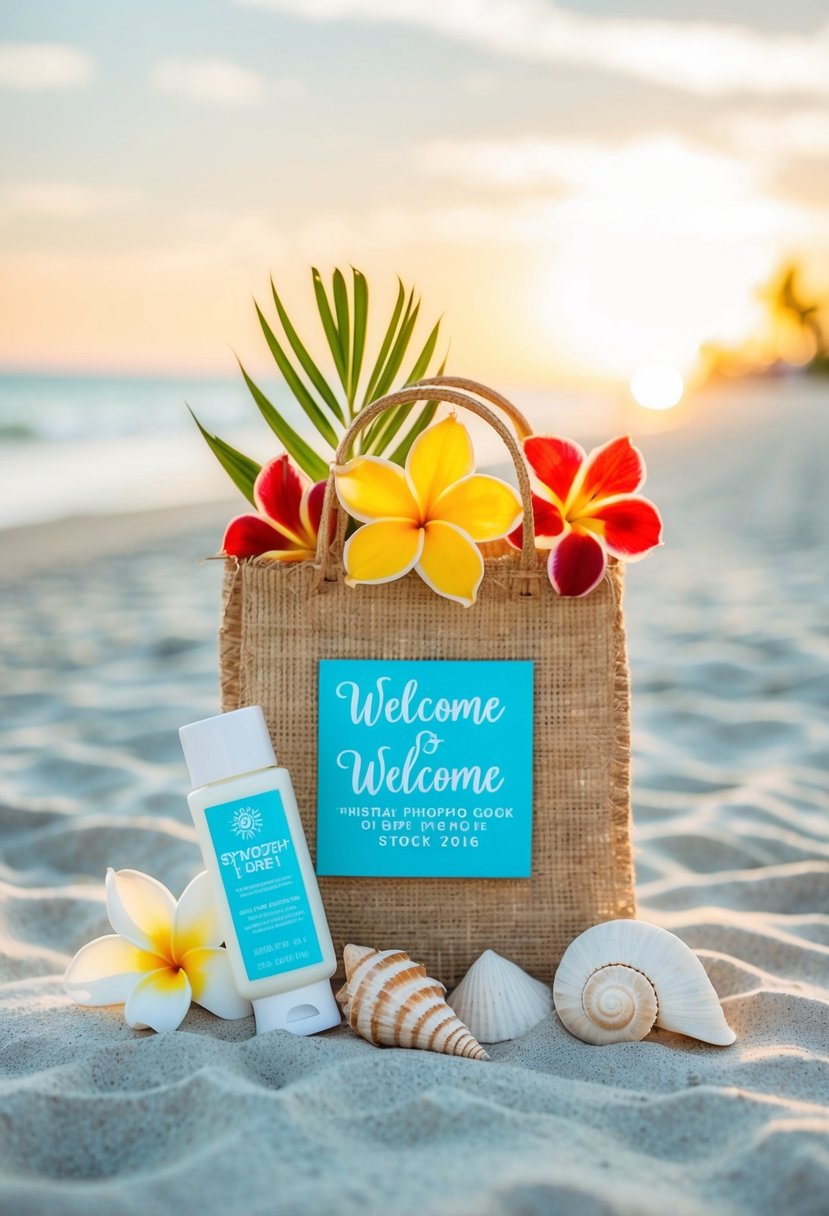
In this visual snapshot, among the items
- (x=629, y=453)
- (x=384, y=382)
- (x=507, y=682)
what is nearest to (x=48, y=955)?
(x=507, y=682)

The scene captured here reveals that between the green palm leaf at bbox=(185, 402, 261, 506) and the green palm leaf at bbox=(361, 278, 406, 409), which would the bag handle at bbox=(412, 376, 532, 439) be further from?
the green palm leaf at bbox=(185, 402, 261, 506)

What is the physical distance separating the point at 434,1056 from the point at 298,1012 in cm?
19

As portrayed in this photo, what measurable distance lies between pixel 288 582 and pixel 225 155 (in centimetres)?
1883

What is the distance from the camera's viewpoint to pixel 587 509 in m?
1.33

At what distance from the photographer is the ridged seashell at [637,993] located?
1241 millimetres

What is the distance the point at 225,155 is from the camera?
59.8 feet

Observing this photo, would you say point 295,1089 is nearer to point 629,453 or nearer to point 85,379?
point 629,453

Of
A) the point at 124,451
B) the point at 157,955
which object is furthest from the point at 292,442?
the point at 124,451

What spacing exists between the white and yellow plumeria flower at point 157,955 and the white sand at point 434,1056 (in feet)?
0.12

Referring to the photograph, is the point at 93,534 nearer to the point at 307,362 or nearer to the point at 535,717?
the point at 307,362

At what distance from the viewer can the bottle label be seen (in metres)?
1.21

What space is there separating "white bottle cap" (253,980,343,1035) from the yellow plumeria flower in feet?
1.62

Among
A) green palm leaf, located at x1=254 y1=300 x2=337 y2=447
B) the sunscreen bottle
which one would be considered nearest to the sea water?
green palm leaf, located at x1=254 y1=300 x2=337 y2=447

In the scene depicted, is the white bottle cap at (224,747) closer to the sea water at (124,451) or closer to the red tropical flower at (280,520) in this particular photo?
the red tropical flower at (280,520)
